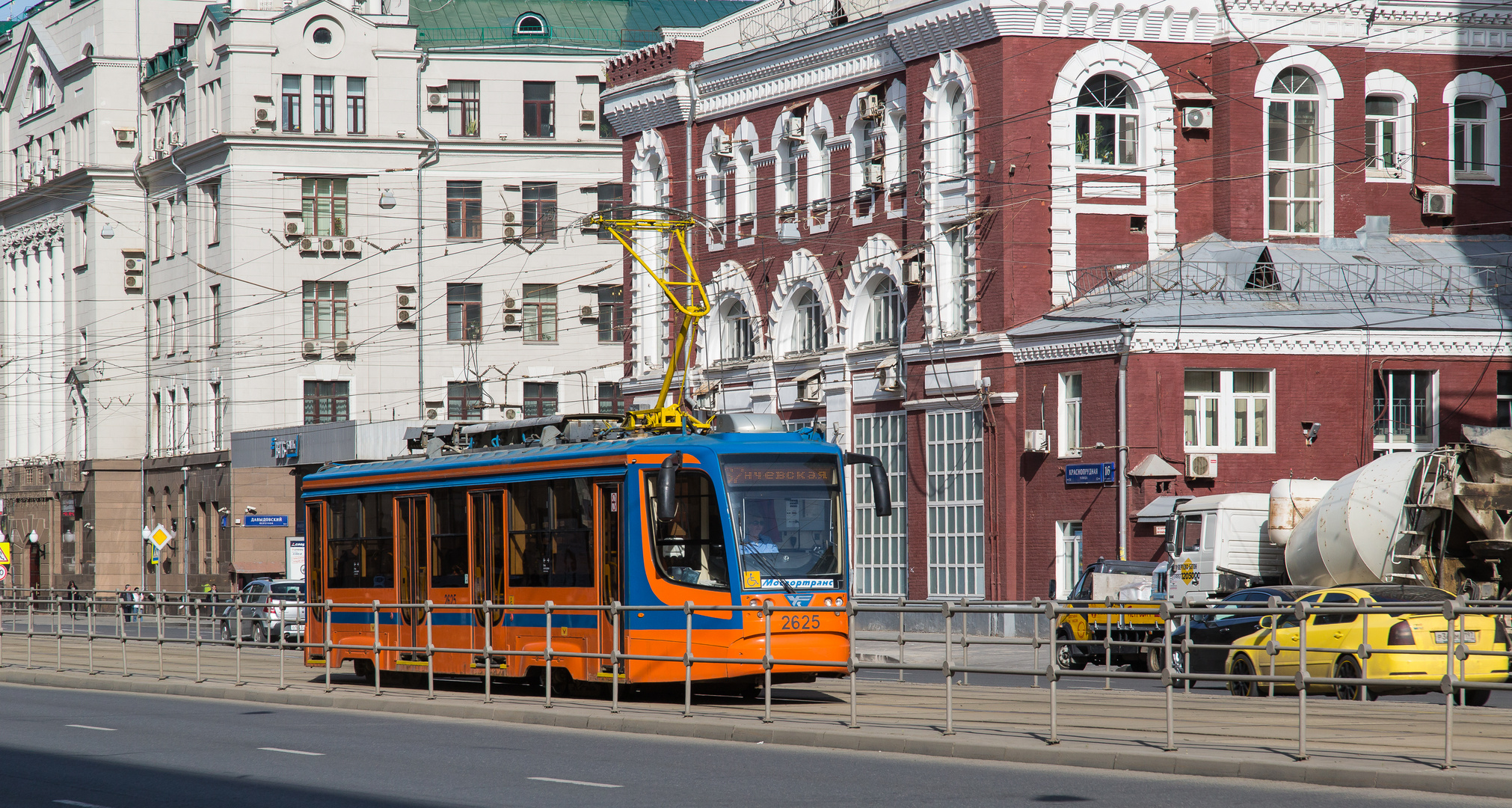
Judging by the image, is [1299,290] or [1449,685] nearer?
[1449,685]

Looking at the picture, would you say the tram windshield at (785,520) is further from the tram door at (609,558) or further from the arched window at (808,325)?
the arched window at (808,325)

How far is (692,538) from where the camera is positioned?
21344 mm

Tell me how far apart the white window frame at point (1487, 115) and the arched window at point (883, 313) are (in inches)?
516

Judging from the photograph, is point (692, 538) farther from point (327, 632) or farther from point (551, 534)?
point (327, 632)

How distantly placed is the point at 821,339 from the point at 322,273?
28.2 metres

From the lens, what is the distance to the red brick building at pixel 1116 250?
39.1 metres

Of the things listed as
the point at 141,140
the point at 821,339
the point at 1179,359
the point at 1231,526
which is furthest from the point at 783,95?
the point at 141,140

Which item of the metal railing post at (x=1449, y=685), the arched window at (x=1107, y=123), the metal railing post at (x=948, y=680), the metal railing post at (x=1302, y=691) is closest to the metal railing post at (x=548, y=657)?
the metal railing post at (x=948, y=680)

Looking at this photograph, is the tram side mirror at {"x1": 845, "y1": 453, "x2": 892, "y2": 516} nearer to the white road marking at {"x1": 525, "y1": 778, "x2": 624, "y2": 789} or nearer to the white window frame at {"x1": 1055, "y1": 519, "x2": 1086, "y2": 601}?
the white road marking at {"x1": 525, "y1": 778, "x2": 624, "y2": 789}

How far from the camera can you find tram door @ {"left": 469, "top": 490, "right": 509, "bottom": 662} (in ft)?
77.3

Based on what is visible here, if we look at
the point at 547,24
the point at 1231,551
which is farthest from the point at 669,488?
the point at 547,24

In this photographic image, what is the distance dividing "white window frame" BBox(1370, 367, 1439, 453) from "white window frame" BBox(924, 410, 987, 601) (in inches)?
325

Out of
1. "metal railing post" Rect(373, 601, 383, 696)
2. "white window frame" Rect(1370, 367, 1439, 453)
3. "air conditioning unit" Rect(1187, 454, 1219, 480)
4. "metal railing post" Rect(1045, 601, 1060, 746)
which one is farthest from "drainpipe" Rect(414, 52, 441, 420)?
"metal railing post" Rect(1045, 601, 1060, 746)

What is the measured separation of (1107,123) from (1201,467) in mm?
8627
